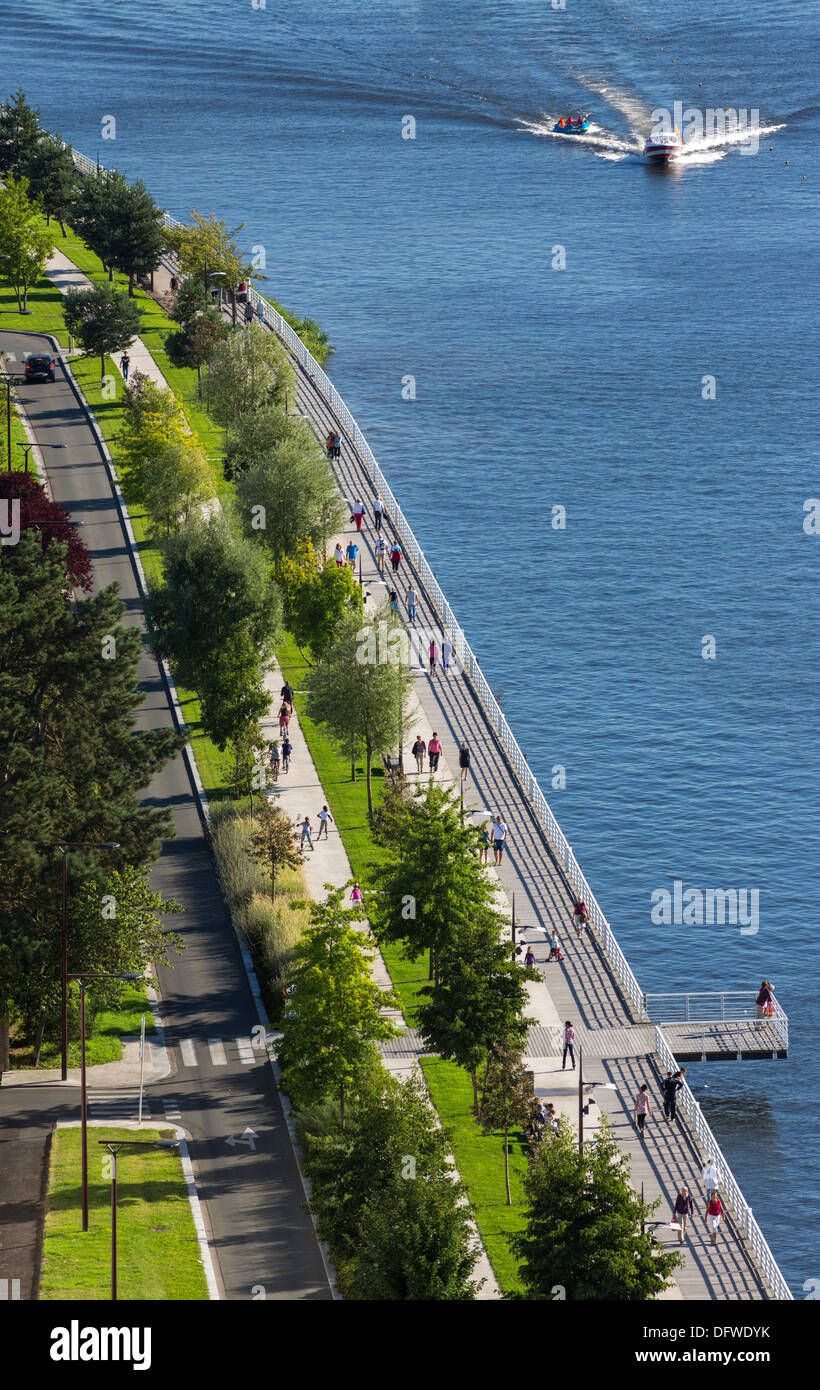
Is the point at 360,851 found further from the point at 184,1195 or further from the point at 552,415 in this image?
the point at 552,415

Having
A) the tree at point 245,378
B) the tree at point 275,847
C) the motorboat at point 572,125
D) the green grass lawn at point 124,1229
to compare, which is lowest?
the green grass lawn at point 124,1229

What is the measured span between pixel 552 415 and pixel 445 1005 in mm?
84898

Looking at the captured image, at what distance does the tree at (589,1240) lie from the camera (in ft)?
150

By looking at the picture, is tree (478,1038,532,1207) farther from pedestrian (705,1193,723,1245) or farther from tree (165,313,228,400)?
tree (165,313,228,400)

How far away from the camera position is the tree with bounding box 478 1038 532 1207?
5741 cm

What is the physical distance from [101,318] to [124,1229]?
250 feet

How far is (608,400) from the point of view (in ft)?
466

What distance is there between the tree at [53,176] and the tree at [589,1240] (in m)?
109

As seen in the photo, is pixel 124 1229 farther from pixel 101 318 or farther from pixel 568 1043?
pixel 101 318

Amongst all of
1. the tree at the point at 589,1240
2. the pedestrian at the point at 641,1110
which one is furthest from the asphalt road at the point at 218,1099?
the pedestrian at the point at 641,1110

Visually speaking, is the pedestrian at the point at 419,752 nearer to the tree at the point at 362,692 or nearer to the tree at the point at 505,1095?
the tree at the point at 362,692

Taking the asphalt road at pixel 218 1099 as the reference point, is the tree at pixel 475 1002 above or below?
above

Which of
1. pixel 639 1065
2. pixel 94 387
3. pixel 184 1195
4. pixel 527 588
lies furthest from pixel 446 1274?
pixel 94 387
